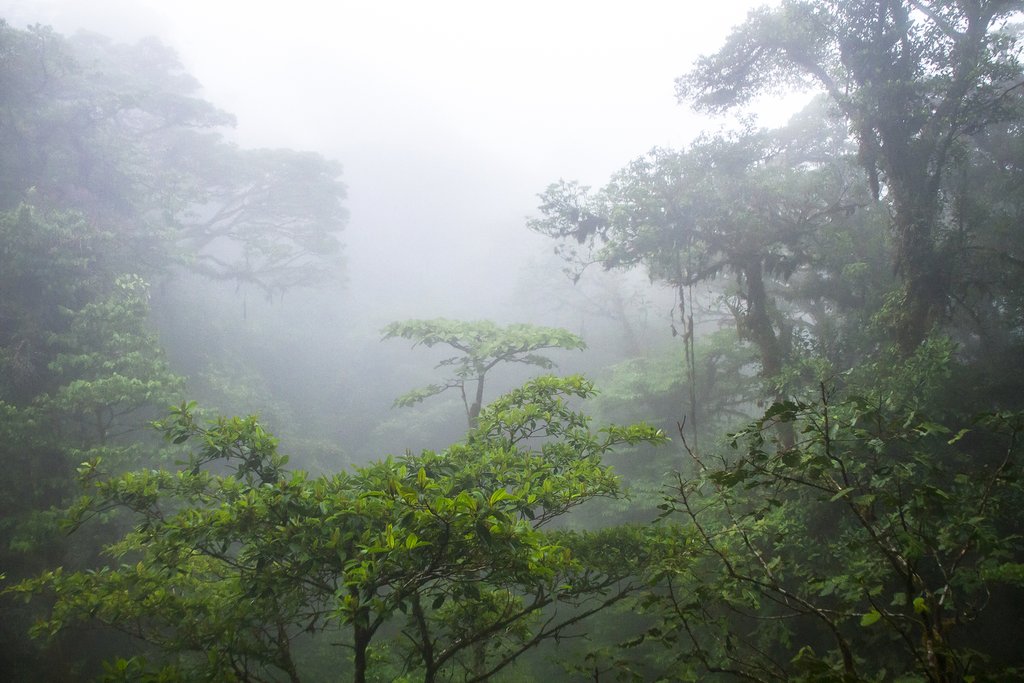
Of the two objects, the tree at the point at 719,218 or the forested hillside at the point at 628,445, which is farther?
the tree at the point at 719,218

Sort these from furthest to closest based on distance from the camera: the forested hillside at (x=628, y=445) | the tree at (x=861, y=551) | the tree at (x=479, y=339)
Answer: the tree at (x=479, y=339), the forested hillside at (x=628, y=445), the tree at (x=861, y=551)

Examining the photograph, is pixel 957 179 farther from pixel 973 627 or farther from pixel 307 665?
pixel 307 665

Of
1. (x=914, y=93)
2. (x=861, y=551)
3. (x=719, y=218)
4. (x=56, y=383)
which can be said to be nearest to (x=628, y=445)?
(x=861, y=551)

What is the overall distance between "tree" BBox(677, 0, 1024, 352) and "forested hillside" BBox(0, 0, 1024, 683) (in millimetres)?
48

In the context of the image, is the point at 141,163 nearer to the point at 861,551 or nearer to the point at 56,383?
the point at 56,383

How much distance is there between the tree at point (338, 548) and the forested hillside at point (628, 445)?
0.03 metres

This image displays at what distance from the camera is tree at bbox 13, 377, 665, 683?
9.49 feet

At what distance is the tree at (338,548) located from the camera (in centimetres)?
289

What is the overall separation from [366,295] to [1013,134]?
33.5 m

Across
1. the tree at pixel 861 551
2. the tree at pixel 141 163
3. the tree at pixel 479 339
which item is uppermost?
the tree at pixel 141 163

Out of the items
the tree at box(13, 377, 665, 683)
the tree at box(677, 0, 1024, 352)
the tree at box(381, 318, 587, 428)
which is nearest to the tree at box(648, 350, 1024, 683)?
the tree at box(13, 377, 665, 683)

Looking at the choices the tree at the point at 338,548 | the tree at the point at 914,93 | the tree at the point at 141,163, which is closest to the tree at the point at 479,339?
the tree at the point at 338,548

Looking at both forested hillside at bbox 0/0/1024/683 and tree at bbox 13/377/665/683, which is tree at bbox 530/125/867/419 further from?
tree at bbox 13/377/665/683

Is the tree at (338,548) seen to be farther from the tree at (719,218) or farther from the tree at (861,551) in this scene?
the tree at (719,218)
